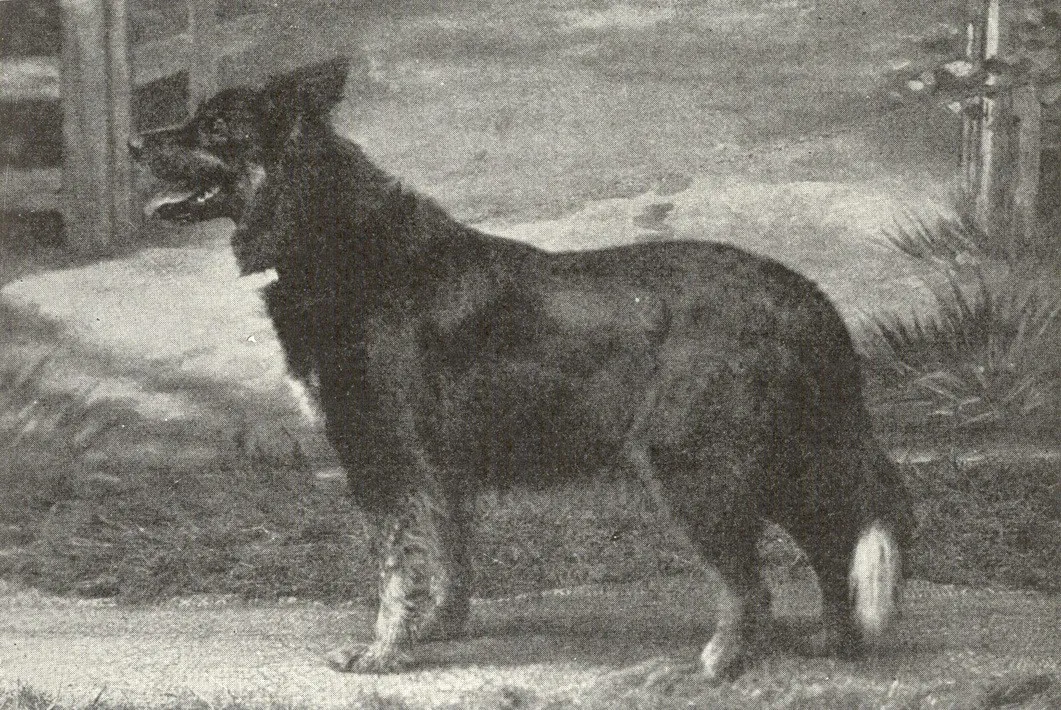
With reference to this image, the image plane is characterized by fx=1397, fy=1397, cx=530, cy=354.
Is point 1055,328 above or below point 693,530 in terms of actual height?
above

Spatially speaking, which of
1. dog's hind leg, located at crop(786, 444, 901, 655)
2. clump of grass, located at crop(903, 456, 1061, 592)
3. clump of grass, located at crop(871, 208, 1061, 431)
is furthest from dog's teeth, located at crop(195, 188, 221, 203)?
clump of grass, located at crop(903, 456, 1061, 592)

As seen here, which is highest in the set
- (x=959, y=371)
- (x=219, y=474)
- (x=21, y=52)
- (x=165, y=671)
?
(x=21, y=52)

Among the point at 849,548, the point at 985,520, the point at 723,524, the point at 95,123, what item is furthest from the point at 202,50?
the point at 985,520

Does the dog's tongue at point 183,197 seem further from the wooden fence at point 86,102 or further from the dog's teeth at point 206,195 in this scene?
the wooden fence at point 86,102

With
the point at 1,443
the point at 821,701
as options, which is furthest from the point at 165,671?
the point at 821,701

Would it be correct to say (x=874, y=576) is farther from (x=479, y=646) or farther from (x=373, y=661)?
(x=373, y=661)

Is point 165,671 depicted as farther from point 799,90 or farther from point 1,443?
point 799,90
